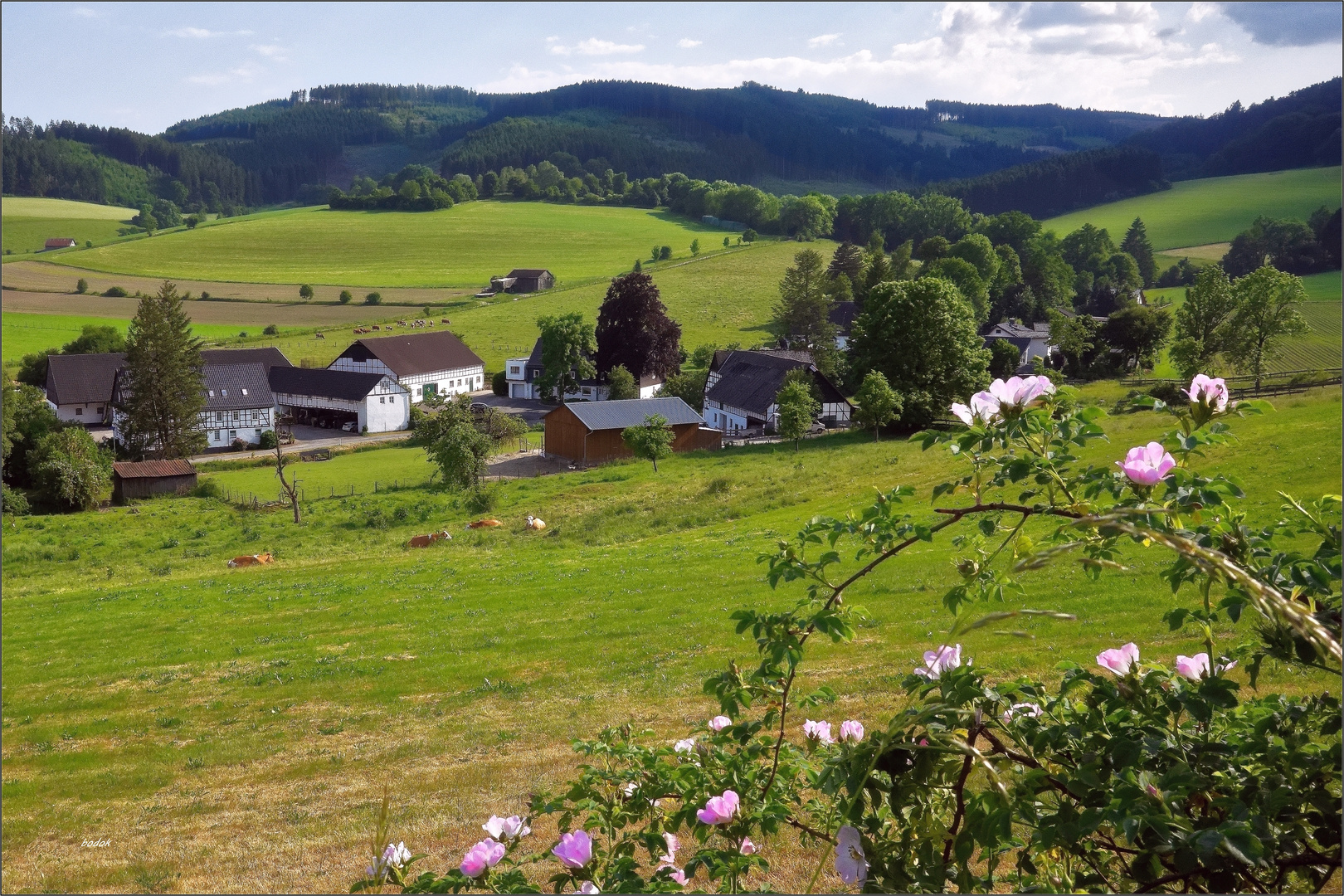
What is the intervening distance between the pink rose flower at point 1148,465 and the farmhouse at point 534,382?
61.3m

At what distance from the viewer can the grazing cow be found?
28609mm

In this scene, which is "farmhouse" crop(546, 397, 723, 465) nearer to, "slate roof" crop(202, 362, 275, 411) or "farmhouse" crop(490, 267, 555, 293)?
"slate roof" crop(202, 362, 275, 411)

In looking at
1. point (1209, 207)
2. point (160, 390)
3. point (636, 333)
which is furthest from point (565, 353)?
point (1209, 207)

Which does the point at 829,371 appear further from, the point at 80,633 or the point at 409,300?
the point at 409,300

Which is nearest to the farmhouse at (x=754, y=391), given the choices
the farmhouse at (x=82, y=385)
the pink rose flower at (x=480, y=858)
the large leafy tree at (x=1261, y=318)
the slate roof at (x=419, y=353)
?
the large leafy tree at (x=1261, y=318)

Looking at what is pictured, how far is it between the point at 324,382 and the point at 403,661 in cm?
4996

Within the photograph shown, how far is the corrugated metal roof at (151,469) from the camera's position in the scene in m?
41.2

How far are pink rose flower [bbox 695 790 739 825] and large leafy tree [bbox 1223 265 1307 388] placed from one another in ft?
101

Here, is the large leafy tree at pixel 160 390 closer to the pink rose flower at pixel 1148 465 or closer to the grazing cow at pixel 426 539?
the grazing cow at pixel 426 539

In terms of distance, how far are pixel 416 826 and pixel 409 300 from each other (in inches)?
3746

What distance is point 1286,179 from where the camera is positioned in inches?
4705

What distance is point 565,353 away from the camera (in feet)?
201

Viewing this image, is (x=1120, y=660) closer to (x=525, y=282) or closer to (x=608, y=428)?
(x=608, y=428)

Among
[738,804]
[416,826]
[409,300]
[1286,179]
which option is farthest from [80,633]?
[1286,179]
